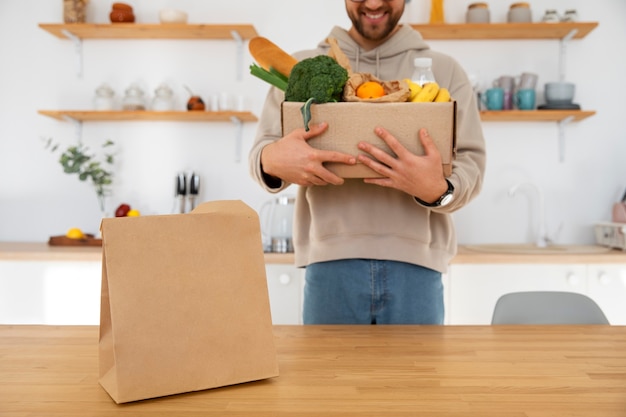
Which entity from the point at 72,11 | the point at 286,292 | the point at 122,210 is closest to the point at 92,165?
the point at 122,210

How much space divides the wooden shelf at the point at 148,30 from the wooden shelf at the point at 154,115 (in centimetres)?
37

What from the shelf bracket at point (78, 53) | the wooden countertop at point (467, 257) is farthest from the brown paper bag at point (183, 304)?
the shelf bracket at point (78, 53)

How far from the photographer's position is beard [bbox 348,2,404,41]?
1.50 m

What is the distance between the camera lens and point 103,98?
9.51ft

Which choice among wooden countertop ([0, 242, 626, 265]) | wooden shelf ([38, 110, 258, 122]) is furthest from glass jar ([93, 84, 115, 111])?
wooden countertop ([0, 242, 626, 265])

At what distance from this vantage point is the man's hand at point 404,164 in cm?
108

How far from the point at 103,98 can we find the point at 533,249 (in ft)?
6.57

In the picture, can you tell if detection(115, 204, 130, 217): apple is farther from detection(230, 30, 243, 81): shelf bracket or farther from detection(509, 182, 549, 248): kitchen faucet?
detection(509, 182, 549, 248): kitchen faucet

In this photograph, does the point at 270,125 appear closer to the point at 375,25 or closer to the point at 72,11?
the point at 375,25

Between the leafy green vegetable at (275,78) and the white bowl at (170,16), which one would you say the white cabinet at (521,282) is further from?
the white bowl at (170,16)

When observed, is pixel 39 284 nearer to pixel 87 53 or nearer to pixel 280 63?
pixel 87 53

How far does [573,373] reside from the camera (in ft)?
2.87

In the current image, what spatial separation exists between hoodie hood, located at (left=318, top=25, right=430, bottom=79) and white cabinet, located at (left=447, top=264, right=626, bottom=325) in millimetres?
1132

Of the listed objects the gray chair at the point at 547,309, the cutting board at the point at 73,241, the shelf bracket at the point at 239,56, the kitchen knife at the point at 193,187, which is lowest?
the gray chair at the point at 547,309
